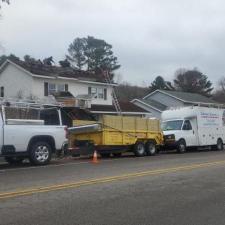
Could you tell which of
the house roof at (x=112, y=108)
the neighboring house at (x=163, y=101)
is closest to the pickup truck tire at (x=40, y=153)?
the house roof at (x=112, y=108)

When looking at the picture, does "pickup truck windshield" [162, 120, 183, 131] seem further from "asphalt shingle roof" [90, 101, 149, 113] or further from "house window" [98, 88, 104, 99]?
"house window" [98, 88, 104, 99]

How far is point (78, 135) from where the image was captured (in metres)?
24.5

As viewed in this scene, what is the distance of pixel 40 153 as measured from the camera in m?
19.4

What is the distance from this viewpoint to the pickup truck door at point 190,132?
103ft

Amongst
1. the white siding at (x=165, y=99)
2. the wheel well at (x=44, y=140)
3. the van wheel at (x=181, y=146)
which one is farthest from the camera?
the white siding at (x=165, y=99)

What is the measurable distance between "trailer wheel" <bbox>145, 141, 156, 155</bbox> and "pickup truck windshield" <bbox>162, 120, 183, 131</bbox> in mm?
4385

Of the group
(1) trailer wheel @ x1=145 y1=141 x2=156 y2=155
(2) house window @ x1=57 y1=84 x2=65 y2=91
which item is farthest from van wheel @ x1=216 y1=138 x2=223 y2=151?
(2) house window @ x1=57 y1=84 x2=65 y2=91

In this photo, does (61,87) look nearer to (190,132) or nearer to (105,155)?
(190,132)

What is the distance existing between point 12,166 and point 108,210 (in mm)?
10225

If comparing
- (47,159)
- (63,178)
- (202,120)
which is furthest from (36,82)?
(63,178)

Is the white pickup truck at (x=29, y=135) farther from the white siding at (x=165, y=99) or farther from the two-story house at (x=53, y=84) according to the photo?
the white siding at (x=165, y=99)

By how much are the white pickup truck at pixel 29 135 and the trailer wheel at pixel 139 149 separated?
620 centimetres

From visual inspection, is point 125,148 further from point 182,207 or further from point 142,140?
point 182,207

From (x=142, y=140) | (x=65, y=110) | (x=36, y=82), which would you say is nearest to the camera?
(x=65, y=110)
